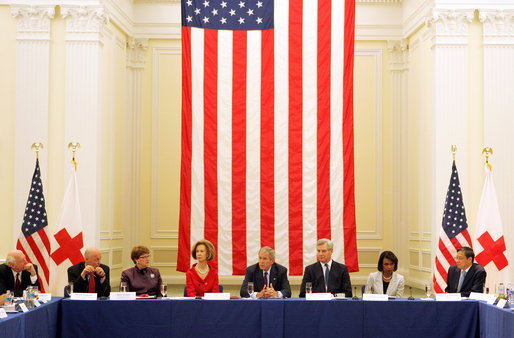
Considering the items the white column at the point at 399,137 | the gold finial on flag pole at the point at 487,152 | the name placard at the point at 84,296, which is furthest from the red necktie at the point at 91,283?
the white column at the point at 399,137

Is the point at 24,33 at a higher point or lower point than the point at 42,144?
higher

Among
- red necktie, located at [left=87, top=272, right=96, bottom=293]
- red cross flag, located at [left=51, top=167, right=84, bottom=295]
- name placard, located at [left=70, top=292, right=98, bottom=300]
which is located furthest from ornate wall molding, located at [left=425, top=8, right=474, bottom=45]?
name placard, located at [left=70, top=292, right=98, bottom=300]

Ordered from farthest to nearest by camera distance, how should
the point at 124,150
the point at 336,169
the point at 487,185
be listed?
the point at 124,150, the point at 336,169, the point at 487,185

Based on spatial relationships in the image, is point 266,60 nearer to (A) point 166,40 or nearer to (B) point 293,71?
(B) point 293,71

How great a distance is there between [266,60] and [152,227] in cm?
409

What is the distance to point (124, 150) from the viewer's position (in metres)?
12.5

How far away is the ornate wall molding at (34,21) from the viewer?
10.3 meters

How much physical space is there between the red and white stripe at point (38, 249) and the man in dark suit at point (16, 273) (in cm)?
135

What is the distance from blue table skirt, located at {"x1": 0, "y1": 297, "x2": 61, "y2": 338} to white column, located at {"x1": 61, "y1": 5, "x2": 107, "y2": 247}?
4.05m

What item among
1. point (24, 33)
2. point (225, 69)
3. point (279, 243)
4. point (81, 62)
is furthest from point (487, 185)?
point (24, 33)

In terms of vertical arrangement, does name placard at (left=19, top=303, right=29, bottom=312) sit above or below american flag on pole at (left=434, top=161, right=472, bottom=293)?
below

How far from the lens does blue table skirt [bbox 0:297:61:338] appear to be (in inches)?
204

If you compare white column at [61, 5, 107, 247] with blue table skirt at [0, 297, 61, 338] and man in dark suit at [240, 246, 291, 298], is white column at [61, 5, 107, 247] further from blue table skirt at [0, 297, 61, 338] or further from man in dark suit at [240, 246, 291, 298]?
blue table skirt at [0, 297, 61, 338]

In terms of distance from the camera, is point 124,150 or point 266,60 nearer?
point 266,60
